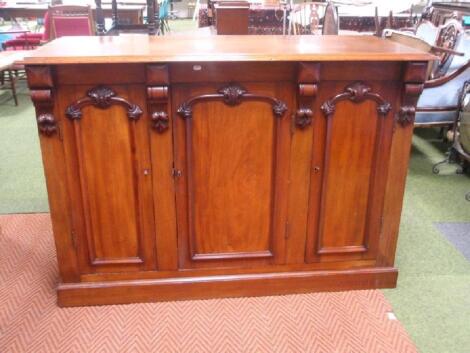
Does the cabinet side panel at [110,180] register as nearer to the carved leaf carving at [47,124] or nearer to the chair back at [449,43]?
the carved leaf carving at [47,124]

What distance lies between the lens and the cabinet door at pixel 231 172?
5.95 ft

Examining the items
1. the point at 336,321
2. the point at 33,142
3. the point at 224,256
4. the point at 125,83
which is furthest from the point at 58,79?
the point at 33,142

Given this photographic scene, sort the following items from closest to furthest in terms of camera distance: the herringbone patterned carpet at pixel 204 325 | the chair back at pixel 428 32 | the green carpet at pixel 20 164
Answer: the herringbone patterned carpet at pixel 204 325 → the green carpet at pixel 20 164 → the chair back at pixel 428 32

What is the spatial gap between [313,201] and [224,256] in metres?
0.46

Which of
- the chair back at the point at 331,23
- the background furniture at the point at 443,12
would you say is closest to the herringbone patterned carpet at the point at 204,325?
the chair back at the point at 331,23

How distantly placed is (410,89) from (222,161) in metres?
0.79

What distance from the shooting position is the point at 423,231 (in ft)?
8.89

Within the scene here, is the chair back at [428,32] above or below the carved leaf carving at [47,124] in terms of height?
above

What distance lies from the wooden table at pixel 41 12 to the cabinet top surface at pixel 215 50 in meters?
5.32

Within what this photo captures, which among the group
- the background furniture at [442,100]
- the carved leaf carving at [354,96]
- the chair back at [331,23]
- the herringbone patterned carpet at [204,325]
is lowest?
the herringbone patterned carpet at [204,325]

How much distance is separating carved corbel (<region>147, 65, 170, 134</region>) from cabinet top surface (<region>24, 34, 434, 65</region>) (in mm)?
50

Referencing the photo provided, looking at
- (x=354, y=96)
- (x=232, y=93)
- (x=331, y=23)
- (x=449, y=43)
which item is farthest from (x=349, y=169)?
(x=331, y=23)

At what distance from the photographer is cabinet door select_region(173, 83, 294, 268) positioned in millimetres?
1813

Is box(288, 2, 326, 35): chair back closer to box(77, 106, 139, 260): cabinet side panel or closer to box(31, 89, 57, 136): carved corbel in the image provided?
box(77, 106, 139, 260): cabinet side panel
